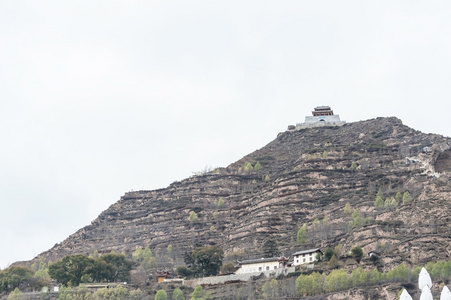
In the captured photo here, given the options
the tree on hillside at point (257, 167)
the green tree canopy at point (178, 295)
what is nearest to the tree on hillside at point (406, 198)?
the green tree canopy at point (178, 295)

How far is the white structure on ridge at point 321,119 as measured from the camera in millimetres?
184000

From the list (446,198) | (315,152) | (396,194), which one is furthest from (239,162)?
(446,198)

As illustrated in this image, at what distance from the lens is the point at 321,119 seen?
186875 millimetres

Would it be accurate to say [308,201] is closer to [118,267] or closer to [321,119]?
[118,267]

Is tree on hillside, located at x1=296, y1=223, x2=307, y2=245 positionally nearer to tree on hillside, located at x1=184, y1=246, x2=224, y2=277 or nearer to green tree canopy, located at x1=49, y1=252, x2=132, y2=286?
tree on hillside, located at x1=184, y1=246, x2=224, y2=277

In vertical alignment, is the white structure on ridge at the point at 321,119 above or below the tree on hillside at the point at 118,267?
above

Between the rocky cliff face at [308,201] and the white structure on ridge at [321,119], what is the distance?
7681 millimetres

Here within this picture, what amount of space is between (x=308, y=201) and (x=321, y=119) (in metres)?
51.3

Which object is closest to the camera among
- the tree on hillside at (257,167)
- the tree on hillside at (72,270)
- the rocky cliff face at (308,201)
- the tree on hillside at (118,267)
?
the rocky cliff face at (308,201)

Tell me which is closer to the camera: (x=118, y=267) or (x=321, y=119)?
(x=118, y=267)

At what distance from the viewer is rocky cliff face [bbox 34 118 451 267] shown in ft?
379

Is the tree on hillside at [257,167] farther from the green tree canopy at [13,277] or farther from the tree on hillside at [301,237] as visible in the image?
the green tree canopy at [13,277]

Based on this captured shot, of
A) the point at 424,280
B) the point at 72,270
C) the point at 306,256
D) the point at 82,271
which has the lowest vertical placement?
the point at 424,280

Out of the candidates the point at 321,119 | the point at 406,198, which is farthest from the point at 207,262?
the point at 321,119
